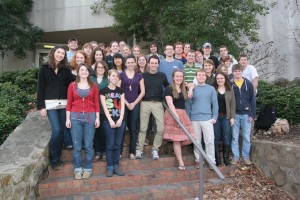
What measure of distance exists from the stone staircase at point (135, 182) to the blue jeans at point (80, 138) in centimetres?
25

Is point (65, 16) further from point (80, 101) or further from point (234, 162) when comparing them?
point (234, 162)

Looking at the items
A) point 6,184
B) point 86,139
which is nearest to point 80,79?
point 86,139

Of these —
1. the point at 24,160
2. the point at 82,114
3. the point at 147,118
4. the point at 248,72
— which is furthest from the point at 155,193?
the point at 248,72

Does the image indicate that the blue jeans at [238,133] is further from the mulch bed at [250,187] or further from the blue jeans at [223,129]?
the mulch bed at [250,187]

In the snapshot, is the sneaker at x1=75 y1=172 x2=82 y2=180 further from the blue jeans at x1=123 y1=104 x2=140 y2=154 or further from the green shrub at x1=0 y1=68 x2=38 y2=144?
the green shrub at x1=0 y1=68 x2=38 y2=144

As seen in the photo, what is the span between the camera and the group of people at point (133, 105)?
4.80 m

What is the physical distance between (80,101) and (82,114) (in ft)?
0.64

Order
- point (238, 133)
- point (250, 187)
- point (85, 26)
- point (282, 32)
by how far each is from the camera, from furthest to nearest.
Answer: point (85, 26) → point (282, 32) → point (238, 133) → point (250, 187)

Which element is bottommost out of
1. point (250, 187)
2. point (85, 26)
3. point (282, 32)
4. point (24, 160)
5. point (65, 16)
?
point (250, 187)

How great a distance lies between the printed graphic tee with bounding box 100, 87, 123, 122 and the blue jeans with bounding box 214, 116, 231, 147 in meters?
1.85

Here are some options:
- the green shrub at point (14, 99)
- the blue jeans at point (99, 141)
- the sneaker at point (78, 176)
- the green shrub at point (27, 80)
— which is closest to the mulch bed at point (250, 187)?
the blue jeans at point (99, 141)

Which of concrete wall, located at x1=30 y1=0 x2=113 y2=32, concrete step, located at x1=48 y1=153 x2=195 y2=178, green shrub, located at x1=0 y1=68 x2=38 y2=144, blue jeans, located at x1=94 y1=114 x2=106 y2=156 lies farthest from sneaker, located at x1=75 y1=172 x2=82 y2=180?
concrete wall, located at x1=30 y1=0 x2=113 y2=32

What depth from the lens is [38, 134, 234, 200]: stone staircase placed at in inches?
182

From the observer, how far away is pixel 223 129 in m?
5.76
